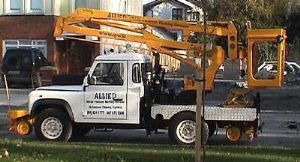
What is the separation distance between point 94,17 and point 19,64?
22266 millimetres

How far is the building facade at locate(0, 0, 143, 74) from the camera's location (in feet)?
157

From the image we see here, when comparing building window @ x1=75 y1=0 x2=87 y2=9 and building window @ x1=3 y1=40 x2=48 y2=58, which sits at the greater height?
building window @ x1=75 y1=0 x2=87 y2=9

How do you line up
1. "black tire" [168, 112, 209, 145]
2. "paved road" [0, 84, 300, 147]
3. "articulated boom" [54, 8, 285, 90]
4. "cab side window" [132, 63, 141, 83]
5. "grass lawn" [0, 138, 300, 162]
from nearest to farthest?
1. "grass lawn" [0, 138, 300, 162]
2. "black tire" [168, 112, 209, 145]
3. "articulated boom" [54, 8, 285, 90]
4. "cab side window" [132, 63, 141, 83]
5. "paved road" [0, 84, 300, 147]

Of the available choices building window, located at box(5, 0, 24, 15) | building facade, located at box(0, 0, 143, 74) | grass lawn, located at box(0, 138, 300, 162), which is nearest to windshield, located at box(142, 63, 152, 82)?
grass lawn, located at box(0, 138, 300, 162)

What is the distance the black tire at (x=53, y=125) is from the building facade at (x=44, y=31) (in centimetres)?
2943

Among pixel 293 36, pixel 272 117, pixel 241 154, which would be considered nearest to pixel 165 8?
pixel 293 36

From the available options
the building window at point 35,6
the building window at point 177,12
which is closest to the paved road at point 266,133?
the building window at point 35,6

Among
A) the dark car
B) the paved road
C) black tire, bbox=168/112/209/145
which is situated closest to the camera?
black tire, bbox=168/112/209/145

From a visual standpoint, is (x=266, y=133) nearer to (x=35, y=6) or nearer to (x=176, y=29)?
(x=176, y=29)

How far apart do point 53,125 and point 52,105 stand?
18.9 inches

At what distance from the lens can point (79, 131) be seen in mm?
18906

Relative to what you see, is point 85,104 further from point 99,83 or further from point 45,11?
point 45,11

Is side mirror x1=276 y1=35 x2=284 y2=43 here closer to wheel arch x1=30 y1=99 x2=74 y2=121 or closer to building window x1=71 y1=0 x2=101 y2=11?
wheel arch x1=30 y1=99 x2=74 y2=121

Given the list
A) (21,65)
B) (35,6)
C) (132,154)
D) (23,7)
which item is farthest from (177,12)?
(132,154)
